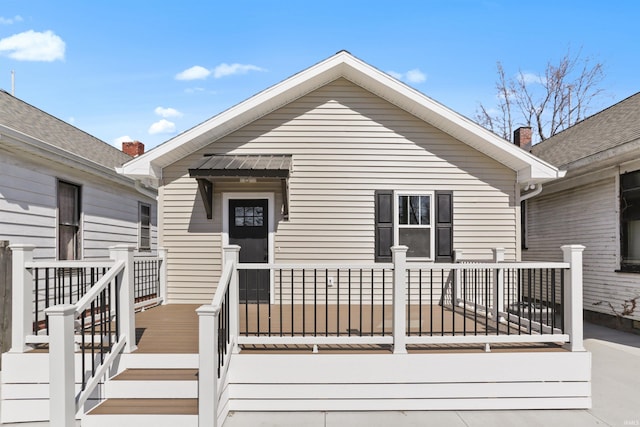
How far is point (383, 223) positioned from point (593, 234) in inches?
194

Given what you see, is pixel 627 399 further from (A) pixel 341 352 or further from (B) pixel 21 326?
(B) pixel 21 326

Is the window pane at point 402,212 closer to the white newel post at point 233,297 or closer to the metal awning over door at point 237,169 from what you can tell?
the metal awning over door at point 237,169

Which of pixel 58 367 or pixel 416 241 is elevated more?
pixel 416 241

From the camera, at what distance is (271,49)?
451 inches

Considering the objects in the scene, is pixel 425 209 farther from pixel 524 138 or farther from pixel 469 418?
pixel 524 138

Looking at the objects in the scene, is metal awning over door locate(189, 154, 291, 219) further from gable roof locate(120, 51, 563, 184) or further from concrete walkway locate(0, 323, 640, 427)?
concrete walkway locate(0, 323, 640, 427)

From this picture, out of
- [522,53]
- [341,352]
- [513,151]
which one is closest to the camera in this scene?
[341,352]

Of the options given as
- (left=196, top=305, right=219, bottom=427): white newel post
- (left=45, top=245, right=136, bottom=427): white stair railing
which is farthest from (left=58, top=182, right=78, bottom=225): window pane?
(left=196, top=305, right=219, bottom=427): white newel post

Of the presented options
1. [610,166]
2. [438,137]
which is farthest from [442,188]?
[610,166]

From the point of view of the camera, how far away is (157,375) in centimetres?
396

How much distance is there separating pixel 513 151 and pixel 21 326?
289 inches

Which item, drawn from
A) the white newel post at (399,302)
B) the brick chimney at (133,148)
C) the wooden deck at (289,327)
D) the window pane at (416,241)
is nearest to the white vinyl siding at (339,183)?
the window pane at (416,241)

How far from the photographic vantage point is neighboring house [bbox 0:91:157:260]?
586 centimetres

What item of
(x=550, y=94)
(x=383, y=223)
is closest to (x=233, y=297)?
(x=383, y=223)
